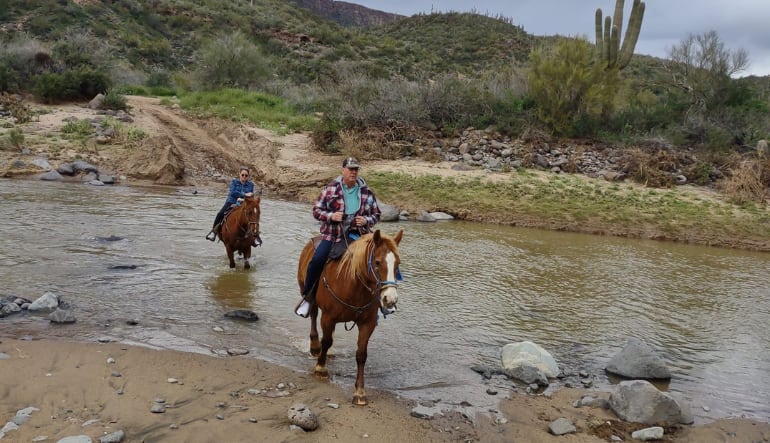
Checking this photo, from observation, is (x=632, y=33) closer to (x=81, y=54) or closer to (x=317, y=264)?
(x=317, y=264)

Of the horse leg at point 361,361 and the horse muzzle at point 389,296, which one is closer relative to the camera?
the horse muzzle at point 389,296

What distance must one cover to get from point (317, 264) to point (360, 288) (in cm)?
83

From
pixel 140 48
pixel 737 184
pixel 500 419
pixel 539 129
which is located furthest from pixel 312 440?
pixel 140 48

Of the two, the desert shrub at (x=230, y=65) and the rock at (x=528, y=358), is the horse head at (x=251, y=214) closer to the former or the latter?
the rock at (x=528, y=358)

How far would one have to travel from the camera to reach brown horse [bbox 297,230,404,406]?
16.6 ft

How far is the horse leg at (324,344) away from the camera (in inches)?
235

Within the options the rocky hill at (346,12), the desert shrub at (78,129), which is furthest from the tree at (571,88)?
the rocky hill at (346,12)

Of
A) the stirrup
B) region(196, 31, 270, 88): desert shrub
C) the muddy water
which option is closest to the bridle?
the stirrup

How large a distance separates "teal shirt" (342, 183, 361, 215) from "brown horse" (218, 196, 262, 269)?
176 inches

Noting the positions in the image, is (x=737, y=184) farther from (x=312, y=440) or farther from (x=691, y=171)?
(x=312, y=440)

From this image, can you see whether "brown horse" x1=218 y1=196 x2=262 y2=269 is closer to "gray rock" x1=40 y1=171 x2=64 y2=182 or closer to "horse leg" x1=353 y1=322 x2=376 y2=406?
"horse leg" x1=353 y1=322 x2=376 y2=406

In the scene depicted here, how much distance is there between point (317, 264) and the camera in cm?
623

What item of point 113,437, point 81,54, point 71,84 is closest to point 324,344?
point 113,437

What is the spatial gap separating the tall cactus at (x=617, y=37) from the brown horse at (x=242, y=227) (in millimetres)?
22239
